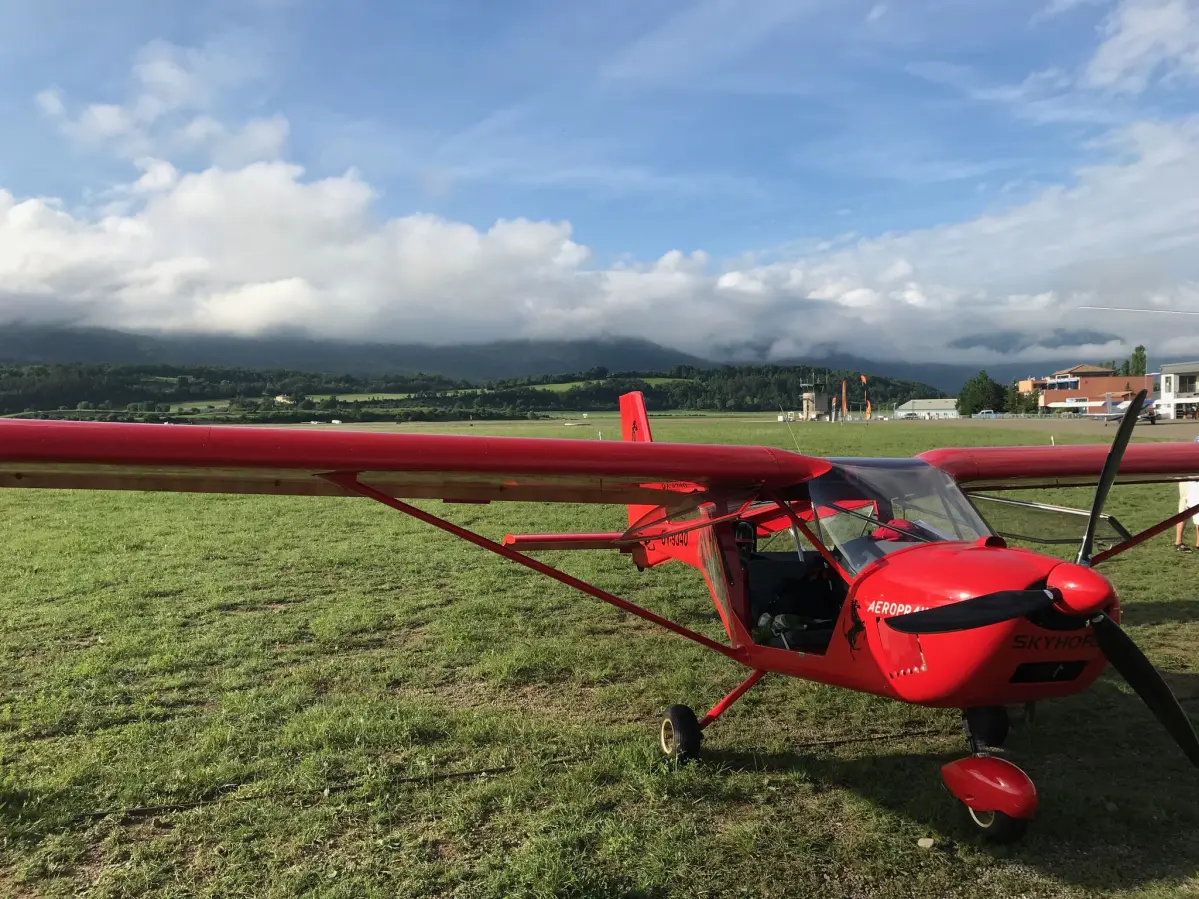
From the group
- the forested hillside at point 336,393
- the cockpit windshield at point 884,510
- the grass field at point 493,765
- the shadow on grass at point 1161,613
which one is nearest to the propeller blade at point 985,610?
the cockpit windshield at point 884,510

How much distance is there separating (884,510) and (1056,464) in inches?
118

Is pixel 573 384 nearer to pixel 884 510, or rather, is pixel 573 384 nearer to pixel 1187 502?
pixel 1187 502

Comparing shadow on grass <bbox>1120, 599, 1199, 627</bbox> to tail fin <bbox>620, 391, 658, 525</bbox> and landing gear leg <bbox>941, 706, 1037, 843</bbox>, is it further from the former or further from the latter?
tail fin <bbox>620, 391, 658, 525</bbox>

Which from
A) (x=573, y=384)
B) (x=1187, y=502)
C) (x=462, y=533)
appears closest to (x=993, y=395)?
(x=573, y=384)

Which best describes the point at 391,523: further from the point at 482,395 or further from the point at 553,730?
the point at 482,395

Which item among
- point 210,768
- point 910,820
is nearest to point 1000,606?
point 910,820

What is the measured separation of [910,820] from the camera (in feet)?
12.7

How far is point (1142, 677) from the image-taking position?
329cm

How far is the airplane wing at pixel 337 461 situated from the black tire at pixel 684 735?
4.77 ft

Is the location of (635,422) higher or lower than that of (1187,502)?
higher

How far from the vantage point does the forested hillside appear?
1796 inches

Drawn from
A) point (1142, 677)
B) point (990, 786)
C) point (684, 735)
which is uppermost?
point (1142, 677)

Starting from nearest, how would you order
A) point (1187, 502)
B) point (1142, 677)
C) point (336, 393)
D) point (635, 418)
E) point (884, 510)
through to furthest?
point (1142, 677), point (884, 510), point (635, 418), point (1187, 502), point (336, 393)

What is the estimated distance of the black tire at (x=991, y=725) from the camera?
12.2ft
